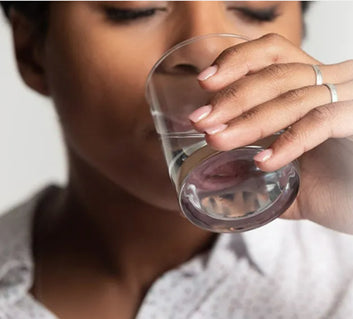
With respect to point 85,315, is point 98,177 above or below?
above

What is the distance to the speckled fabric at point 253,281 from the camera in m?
1.12

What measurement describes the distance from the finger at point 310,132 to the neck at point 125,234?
0.46 meters

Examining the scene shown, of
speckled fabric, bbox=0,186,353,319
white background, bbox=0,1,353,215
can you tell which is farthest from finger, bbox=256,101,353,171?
white background, bbox=0,1,353,215

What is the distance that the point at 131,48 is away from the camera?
100 centimetres

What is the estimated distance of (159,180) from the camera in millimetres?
982

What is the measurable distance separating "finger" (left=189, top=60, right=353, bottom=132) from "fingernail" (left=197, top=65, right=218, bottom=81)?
0.02 metres

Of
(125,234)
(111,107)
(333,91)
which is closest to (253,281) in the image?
(125,234)

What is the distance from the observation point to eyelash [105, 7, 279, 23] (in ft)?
3.24

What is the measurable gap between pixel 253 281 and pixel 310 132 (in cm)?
46

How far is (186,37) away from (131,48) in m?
0.09

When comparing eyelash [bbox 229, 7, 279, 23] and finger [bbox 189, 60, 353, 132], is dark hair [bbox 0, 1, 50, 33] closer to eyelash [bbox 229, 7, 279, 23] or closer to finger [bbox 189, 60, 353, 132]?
eyelash [bbox 229, 7, 279, 23]

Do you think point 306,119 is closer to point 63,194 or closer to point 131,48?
point 131,48

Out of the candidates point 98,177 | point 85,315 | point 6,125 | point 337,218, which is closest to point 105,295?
point 85,315

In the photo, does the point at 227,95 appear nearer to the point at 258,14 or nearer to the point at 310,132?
the point at 310,132
